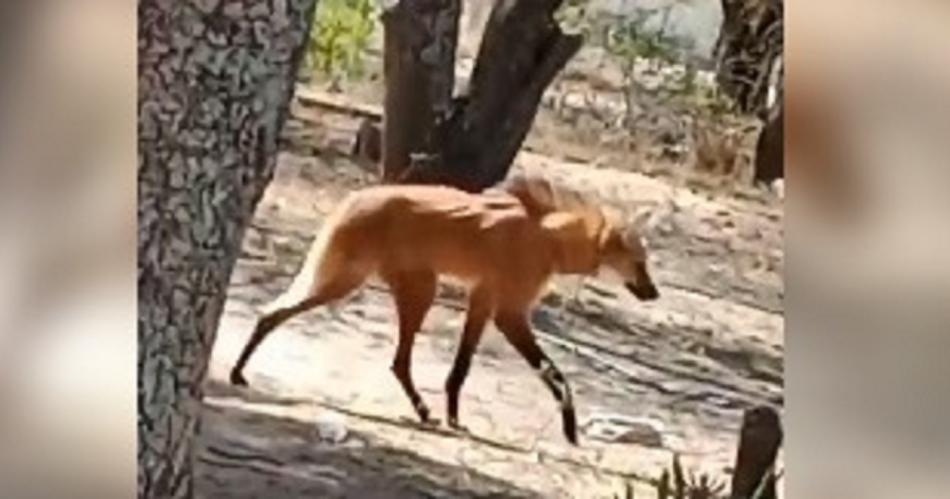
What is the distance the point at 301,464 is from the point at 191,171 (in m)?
0.29

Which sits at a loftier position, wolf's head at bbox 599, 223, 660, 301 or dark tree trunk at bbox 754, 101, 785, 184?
dark tree trunk at bbox 754, 101, 785, 184

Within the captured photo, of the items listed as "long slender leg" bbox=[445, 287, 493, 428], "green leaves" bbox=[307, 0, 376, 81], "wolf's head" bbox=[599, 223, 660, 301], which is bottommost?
"long slender leg" bbox=[445, 287, 493, 428]

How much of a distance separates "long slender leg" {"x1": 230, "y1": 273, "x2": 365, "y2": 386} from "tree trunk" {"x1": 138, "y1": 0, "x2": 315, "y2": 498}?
4cm

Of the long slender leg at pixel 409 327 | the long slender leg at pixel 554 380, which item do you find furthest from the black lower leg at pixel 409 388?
the long slender leg at pixel 554 380

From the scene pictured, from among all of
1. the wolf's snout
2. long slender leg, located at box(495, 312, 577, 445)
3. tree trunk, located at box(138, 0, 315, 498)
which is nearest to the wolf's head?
the wolf's snout

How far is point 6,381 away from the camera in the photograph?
1581 mm

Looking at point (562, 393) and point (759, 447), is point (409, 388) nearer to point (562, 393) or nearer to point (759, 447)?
point (562, 393)

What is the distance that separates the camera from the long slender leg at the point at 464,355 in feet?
5.09

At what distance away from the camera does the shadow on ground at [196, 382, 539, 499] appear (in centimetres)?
155

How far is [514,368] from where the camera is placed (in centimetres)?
155

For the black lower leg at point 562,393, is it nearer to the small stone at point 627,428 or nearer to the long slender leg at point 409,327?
the small stone at point 627,428

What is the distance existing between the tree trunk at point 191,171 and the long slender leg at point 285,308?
1.4 inches

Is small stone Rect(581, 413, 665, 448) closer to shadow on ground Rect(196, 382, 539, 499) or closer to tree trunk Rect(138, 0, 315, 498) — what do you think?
shadow on ground Rect(196, 382, 539, 499)

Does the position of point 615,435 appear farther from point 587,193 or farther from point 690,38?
point 690,38
